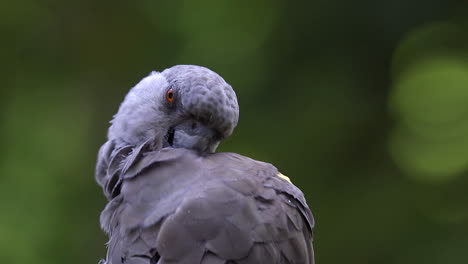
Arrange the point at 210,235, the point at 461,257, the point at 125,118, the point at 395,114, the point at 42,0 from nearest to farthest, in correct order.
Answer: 1. the point at 210,235
2. the point at 125,118
3. the point at 461,257
4. the point at 395,114
5. the point at 42,0

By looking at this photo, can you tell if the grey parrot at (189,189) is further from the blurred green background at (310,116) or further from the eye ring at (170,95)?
the blurred green background at (310,116)

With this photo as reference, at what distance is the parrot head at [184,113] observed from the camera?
9.46 ft

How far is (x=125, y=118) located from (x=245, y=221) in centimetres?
94

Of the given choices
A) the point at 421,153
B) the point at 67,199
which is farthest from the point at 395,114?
the point at 67,199

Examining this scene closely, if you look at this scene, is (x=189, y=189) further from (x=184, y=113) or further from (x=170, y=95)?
(x=170, y=95)

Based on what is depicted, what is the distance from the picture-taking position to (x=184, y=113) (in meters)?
2.93

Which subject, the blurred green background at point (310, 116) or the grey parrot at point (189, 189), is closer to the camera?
the grey parrot at point (189, 189)

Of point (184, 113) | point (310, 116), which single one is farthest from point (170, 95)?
point (310, 116)

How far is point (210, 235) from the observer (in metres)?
2.46

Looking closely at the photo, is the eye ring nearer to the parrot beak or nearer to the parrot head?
the parrot head

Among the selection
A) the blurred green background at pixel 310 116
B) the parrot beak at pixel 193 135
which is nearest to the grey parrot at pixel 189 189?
the parrot beak at pixel 193 135

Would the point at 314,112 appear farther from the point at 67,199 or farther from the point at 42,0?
the point at 42,0

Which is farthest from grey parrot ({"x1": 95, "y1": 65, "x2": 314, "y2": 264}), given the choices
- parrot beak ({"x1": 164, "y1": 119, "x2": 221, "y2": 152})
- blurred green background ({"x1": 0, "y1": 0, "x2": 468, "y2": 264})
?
blurred green background ({"x1": 0, "y1": 0, "x2": 468, "y2": 264})

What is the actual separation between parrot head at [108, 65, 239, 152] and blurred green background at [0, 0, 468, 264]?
306 cm
